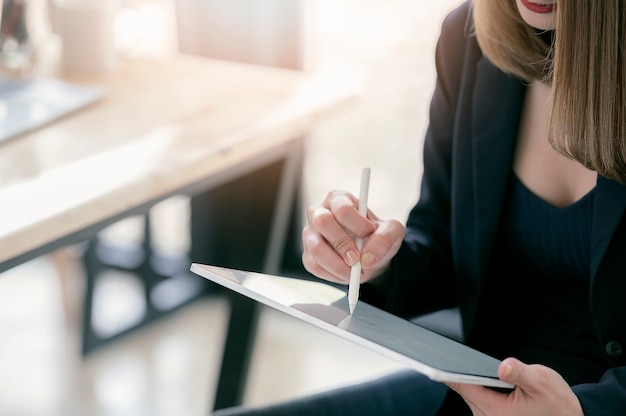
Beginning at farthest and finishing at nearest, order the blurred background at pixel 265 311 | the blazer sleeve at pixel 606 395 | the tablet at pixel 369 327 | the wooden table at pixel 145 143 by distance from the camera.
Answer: the blurred background at pixel 265 311, the wooden table at pixel 145 143, the blazer sleeve at pixel 606 395, the tablet at pixel 369 327

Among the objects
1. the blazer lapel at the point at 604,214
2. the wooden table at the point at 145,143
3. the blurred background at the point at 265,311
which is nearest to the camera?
the blazer lapel at the point at 604,214

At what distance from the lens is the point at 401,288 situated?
119cm

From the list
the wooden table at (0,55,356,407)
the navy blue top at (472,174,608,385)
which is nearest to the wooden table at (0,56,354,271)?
the wooden table at (0,55,356,407)

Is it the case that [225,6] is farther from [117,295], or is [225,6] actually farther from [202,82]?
[117,295]

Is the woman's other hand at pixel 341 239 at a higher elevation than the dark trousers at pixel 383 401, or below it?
higher

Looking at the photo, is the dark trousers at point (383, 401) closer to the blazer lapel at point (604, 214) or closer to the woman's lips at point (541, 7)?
the blazer lapel at point (604, 214)

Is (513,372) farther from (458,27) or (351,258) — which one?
(458,27)

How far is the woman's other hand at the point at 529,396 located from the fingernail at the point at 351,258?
19 cm

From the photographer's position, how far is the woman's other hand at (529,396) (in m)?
0.86

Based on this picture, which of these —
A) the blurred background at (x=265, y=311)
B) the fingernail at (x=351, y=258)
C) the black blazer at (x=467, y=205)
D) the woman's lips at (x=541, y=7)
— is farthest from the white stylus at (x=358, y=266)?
the blurred background at (x=265, y=311)

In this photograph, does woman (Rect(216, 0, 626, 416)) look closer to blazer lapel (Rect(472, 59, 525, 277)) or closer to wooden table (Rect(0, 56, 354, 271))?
blazer lapel (Rect(472, 59, 525, 277))

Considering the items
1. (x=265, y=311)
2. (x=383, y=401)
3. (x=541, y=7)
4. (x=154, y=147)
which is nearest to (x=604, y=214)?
(x=541, y=7)

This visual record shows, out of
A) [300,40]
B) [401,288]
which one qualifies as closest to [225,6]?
[300,40]

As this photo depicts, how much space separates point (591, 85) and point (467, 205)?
26 cm
